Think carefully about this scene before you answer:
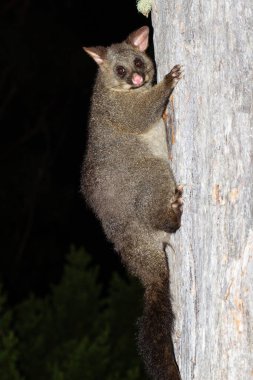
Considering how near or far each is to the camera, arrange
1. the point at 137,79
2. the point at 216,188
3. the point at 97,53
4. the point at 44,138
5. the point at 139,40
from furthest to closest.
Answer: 1. the point at 44,138
2. the point at 139,40
3. the point at 97,53
4. the point at 137,79
5. the point at 216,188

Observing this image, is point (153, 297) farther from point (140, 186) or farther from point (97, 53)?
point (97, 53)

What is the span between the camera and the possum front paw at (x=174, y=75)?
4.11 metres

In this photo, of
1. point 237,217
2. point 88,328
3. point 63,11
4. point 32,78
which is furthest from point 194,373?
point 63,11

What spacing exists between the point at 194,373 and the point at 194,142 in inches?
51.6

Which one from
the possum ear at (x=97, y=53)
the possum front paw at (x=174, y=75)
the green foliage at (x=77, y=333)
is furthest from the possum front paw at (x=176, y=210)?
the green foliage at (x=77, y=333)

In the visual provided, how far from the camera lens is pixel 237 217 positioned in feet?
11.8

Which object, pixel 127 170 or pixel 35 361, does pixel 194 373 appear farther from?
pixel 35 361

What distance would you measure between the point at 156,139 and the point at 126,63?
1.11 meters

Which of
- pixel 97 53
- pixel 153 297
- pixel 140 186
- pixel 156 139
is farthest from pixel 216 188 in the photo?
pixel 97 53

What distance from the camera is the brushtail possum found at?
427 centimetres

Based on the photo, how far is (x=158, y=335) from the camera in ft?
14.0

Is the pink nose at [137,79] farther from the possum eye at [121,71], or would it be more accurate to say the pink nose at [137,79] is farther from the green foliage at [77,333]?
the green foliage at [77,333]

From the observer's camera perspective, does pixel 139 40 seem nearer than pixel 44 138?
Yes

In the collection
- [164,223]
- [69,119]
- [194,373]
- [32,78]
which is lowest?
[69,119]
